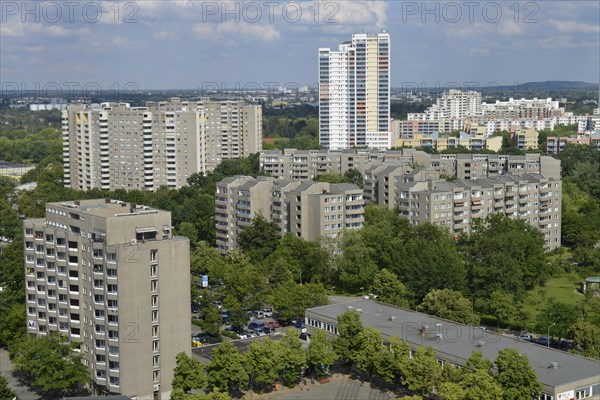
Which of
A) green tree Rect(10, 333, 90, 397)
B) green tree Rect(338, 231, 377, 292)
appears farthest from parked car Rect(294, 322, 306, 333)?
green tree Rect(10, 333, 90, 397)

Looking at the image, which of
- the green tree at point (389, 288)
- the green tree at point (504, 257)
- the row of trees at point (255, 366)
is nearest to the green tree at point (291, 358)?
the row of trees at point (255, 366)

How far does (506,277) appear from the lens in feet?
54.2

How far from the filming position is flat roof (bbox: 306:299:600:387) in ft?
36.9

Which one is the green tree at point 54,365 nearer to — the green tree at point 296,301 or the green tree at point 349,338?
the green tree at point 349,338

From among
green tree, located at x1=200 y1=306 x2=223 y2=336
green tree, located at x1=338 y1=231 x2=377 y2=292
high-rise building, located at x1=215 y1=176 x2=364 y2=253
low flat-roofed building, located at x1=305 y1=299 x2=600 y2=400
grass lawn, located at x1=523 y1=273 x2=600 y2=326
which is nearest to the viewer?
low flat-roofed building, located at x1=305 y1=299 x2=600 y2=400

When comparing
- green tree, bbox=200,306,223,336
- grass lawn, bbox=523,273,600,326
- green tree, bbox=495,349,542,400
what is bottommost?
grass lawn, bbox=523,273,600,326

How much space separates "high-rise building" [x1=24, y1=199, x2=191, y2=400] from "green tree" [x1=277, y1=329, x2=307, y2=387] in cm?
146

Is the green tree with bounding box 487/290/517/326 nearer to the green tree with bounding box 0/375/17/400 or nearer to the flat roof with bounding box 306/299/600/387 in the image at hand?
the flat roof with bounding box 306/299/600/387

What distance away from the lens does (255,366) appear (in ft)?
40.5

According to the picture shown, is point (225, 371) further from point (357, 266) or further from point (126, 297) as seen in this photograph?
point (357, 266)

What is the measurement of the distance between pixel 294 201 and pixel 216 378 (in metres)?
9.31

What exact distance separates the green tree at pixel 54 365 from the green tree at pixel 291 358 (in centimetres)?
288

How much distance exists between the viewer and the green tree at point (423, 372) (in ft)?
38.3

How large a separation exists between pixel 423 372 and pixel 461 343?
43.8 inches
